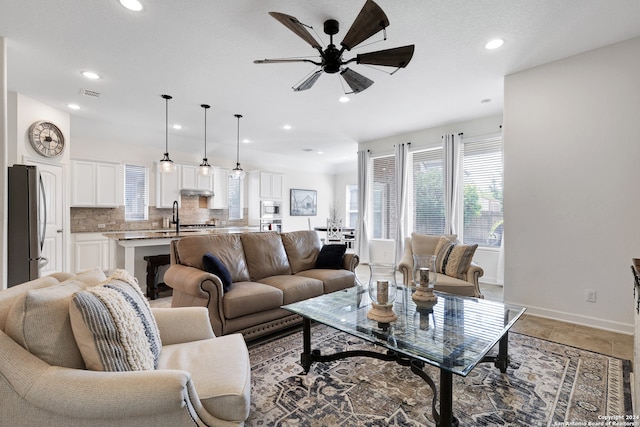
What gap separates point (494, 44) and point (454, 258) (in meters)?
2.22

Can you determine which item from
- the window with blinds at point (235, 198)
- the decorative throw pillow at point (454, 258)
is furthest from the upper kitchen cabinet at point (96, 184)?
the decorative throw pillow at point (454, 258)

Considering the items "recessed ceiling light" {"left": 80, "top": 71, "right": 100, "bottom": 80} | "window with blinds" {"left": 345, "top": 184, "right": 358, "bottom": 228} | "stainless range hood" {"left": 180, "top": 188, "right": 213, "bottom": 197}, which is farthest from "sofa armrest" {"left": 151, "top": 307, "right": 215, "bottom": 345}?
"window with blinds" {"left": 345, "top": 184, "right": 358, "bottom": 228}

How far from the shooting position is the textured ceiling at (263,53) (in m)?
2.35

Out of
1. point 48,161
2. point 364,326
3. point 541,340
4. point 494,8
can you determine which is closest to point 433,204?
point 541,340

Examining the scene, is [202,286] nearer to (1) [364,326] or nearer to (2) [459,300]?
(1) [364,326]

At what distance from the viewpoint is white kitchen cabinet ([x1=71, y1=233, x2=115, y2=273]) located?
530 centimetres

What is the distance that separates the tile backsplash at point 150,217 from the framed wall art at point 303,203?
1.52 metres

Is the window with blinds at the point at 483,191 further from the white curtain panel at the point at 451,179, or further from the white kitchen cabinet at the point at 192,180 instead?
the white kitchen cabinet at the point at 192,180

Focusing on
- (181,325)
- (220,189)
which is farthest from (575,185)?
(220,189)

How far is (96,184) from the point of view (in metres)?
5.53

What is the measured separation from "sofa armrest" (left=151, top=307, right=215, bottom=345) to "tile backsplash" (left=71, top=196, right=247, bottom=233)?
5176 mm

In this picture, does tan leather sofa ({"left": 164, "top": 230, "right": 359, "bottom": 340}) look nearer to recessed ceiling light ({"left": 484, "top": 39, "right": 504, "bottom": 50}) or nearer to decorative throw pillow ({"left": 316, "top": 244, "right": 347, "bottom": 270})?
decorative throw pillow ({"left": 316, "top": 244, "right": 347, "bottom": 270})

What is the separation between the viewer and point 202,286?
2.46 metres

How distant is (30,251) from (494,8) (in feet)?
15.5
